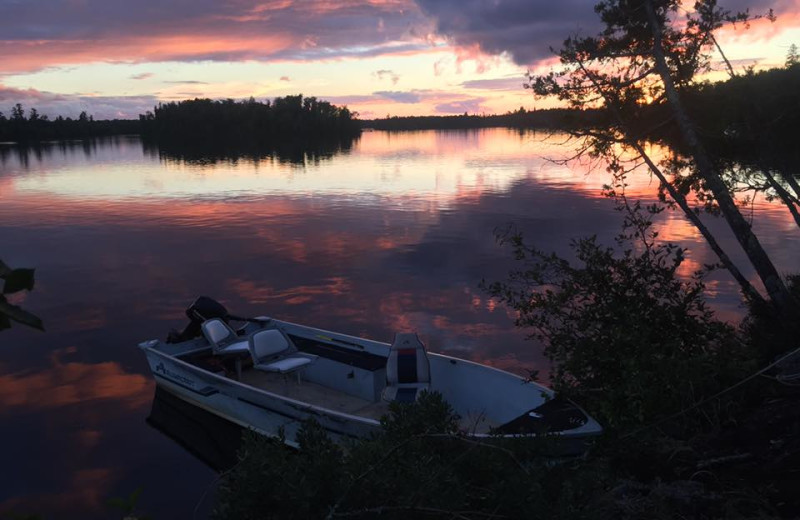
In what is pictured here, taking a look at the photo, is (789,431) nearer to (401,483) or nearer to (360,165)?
(401,483)

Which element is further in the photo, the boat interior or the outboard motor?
the outboard motor

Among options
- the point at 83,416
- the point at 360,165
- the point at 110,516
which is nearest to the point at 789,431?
the point at 110,516

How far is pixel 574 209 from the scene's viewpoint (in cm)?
3609

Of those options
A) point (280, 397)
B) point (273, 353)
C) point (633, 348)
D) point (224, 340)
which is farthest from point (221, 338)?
point (633, 348)

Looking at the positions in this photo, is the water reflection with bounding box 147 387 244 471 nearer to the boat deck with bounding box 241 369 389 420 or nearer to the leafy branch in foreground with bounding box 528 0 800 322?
the boat deck with bounding box 241 369 389 420

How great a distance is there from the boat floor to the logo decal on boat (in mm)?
1156

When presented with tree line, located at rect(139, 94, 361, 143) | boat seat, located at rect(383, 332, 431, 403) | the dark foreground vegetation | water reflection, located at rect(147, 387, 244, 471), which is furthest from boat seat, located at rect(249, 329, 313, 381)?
tree line, located at rect(139, 94, 361, 143)

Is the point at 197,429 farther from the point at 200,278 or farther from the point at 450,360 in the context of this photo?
the point at 200,278

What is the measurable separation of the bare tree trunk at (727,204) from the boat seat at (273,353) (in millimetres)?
8585

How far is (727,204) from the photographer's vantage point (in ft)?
36.6

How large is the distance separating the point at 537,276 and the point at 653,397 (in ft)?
9.37

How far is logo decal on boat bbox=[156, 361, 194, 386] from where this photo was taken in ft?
39.5

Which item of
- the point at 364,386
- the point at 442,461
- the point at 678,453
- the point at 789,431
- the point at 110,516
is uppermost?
the point at 442,461

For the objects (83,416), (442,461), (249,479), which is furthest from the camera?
(83,416)
